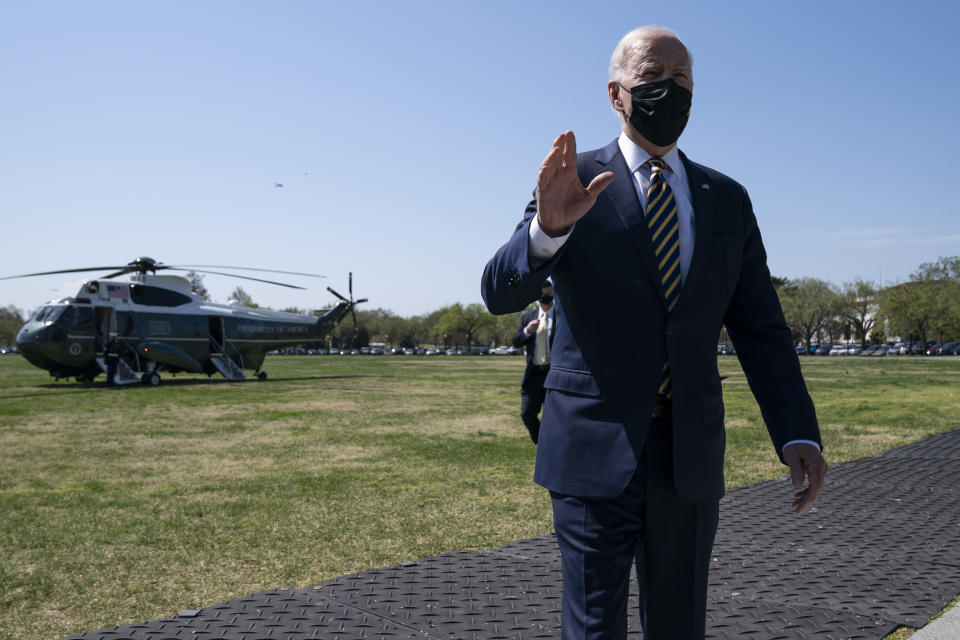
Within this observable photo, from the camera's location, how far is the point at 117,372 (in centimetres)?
2377

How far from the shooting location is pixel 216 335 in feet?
90.6

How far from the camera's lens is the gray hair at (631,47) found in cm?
207

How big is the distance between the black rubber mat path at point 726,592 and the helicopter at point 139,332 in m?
20.6

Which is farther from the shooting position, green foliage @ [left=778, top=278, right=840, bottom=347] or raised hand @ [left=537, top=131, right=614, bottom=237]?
green foliage @ [left=778, top=278, right=840, bottom=347]

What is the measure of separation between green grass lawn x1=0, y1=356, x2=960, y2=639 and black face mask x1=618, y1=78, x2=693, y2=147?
3.25 m

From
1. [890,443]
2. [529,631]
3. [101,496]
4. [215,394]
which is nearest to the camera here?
[529,631]

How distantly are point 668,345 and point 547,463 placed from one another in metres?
0.47

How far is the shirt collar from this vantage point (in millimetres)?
2156

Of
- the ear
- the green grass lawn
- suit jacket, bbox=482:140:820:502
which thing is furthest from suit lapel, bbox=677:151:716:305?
the green grass lawn

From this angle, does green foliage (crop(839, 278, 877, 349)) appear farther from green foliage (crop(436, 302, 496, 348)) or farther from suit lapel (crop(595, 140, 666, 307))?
suit lapel (crop(595, 140, 666, 307))

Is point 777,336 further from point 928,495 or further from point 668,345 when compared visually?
point 928,495

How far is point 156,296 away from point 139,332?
1.53m

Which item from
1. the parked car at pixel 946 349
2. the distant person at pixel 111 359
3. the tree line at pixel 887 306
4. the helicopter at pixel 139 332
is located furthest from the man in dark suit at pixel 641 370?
the parked car at pixel 946 349

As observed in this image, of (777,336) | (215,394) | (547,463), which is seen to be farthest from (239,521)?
(215,394)
